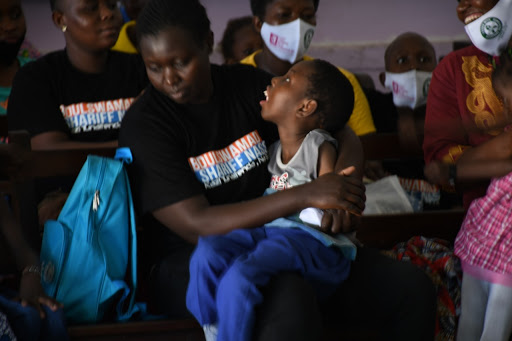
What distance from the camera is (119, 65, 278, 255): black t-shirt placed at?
1940mm

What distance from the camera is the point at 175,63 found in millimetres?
2020

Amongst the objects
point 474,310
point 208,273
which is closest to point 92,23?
point 208,273

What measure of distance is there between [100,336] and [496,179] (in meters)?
1.35

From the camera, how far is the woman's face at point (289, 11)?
10.5 ft

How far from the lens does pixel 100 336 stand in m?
1.88

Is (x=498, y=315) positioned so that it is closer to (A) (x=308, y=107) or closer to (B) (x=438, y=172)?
(B) (x=438, y=172)

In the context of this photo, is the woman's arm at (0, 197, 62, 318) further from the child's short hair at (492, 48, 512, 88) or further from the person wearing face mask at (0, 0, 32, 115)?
the child's short hair at (492, 48, 512, 88)

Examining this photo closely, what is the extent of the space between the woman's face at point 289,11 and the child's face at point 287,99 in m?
1.18

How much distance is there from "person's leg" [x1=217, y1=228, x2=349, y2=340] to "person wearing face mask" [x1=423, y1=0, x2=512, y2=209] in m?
0.61

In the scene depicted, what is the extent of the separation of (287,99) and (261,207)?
0.42 metres

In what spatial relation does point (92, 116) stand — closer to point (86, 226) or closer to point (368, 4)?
point (86, 226)

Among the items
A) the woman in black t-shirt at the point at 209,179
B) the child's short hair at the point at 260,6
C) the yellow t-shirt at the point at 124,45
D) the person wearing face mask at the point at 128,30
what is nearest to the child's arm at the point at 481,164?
the woman in black t-shirt at the point at 209,179

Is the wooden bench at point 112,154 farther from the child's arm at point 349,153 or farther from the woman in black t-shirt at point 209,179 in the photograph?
the child's arm at point 349,153

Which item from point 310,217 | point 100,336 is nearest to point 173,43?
point 310,217
